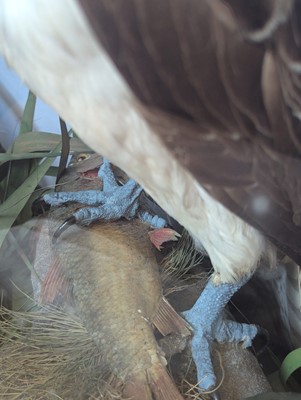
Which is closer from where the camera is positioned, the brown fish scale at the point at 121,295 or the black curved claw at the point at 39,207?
the brown fish scale at the point at 121,295

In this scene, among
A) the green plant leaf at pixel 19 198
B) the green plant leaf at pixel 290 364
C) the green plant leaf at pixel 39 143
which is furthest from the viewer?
the green plant leaf at pixel 39 143

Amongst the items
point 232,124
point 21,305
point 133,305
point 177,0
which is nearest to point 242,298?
point 133,305

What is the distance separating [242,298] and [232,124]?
48 centimetres

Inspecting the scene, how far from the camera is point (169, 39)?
0.50 meters

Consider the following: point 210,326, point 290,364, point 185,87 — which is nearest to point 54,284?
point 210,326

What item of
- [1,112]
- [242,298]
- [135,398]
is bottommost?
[242,298]

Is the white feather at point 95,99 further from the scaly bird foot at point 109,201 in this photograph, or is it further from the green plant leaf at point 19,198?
the green plant leaf at point 19,198

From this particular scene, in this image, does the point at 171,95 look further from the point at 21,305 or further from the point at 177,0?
the point at 21,305

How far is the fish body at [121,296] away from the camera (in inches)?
30.2

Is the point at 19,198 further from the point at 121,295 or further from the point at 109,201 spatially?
the point at 121,295

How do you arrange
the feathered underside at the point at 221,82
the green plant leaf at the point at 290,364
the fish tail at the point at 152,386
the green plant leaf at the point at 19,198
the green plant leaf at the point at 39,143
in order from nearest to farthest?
the feathered underside at the point at 221,82 → the fish tail at the point at 152,386 → the green plant leaf at the point at 290,364 → the green plant leaf at the point at 19,198 → the green plant leaf at the point at 39,143

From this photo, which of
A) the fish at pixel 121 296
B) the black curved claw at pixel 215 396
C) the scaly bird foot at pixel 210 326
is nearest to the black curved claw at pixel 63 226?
the fish at pixel 121 296

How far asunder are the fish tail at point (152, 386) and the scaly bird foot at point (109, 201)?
259 millimetres

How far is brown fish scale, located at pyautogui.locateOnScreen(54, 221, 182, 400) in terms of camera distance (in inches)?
30.2
